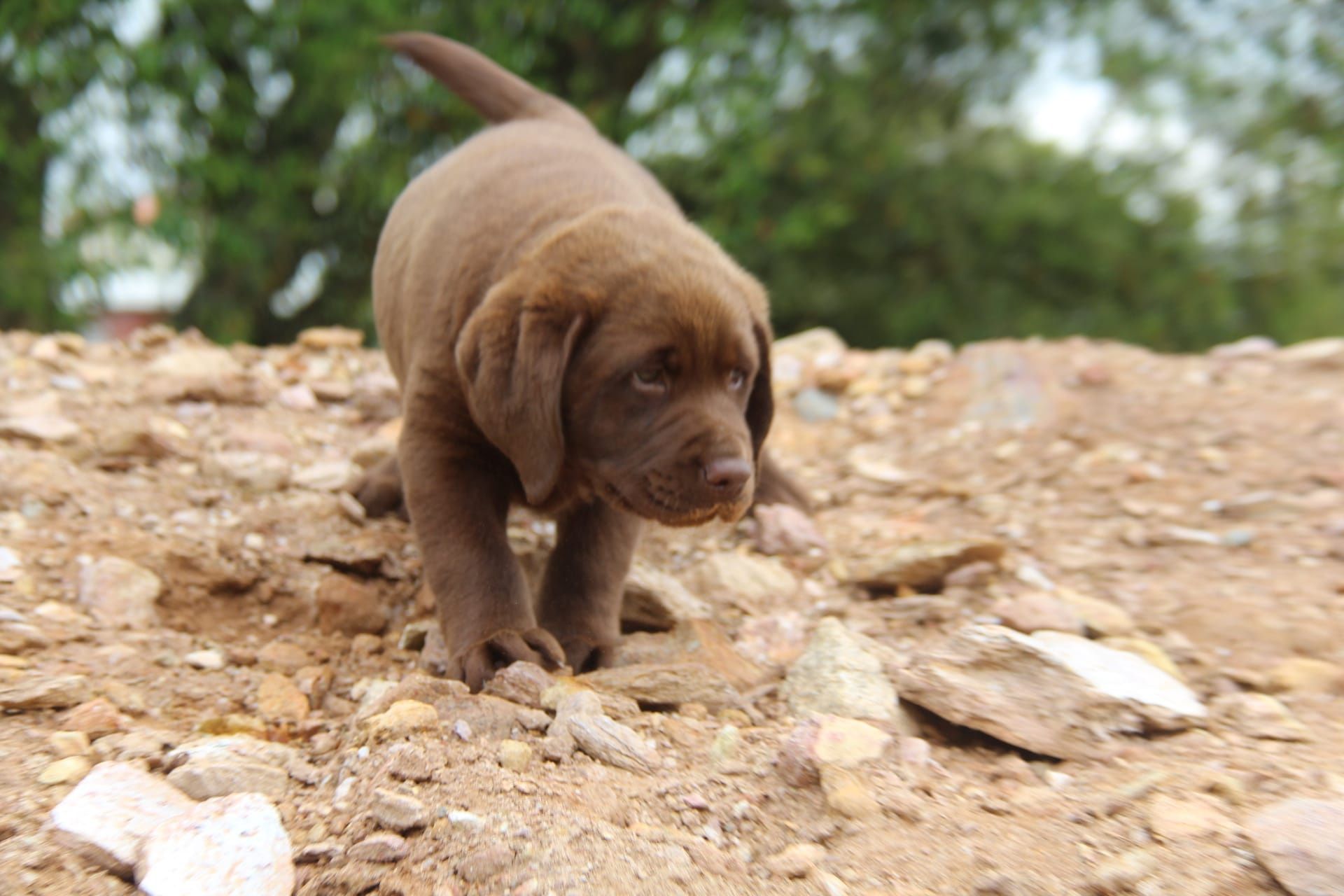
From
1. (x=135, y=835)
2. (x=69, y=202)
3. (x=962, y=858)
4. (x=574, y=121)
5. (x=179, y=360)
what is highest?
(x=574, y=121)

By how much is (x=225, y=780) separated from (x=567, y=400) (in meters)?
1.24

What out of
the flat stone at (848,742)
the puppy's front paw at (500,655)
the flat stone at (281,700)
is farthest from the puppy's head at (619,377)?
the flat stone at (281,700)

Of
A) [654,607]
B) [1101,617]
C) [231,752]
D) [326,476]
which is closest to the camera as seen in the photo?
[231,752]

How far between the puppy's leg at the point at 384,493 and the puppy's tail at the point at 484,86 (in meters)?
1.64

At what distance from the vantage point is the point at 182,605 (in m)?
3.37

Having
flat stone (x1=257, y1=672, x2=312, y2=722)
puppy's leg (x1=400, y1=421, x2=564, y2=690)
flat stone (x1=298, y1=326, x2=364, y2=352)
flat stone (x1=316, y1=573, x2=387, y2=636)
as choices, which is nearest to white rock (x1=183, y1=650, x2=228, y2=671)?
flat stone (x1=257, y1=672, x2=312, y2=722)

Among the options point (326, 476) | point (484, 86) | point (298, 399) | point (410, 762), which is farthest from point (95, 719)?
point (484, 86)

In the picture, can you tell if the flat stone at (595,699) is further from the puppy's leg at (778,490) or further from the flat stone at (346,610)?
the puppy's leg at (778,490)

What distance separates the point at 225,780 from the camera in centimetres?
220

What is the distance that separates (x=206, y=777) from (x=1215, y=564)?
2.96 m

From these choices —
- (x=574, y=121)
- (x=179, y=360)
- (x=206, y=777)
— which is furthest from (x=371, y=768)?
(x=179, y=360)

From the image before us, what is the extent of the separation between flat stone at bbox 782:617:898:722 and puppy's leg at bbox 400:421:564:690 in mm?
576

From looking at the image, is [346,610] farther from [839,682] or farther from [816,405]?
[816,405]

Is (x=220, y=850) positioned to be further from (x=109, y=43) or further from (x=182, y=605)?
(x=109, y=43)
